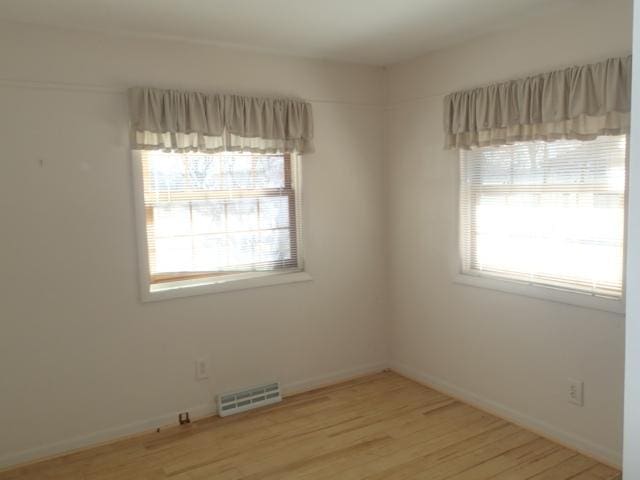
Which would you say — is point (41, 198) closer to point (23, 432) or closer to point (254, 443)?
point (23, 432)

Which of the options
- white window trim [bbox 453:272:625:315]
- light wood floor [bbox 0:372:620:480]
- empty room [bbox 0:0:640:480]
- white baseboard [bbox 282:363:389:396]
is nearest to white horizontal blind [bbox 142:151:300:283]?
empty room [bbox 0:0:640:480]

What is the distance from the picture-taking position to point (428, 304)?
12.8 feet

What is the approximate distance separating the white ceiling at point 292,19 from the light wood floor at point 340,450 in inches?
98.1

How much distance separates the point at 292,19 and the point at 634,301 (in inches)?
97.1

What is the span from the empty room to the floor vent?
2 centimetres

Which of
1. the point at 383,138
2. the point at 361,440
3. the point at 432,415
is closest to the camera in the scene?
the point at 361,440

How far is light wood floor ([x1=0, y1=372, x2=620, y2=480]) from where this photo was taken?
2.74 meters

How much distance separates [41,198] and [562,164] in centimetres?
297

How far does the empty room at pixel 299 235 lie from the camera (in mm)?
2768

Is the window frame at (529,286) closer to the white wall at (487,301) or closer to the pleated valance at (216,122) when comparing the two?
the white wall at (487,301)

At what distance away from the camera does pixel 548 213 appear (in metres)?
3.00

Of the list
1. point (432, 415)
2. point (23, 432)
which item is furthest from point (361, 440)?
point (23, 432)

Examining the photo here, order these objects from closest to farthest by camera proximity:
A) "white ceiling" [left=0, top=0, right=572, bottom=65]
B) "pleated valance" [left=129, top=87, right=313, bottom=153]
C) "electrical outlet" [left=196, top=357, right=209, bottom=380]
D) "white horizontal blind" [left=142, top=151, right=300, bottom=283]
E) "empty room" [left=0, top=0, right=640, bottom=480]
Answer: "white ceiling" [left=0, top=0, right=572, bottom=65]
"empty room" [left=0, top=0, right=640, bottom=480]
"pleated valance" [left=129, top=87, right=313, bottom=153]
"white horizontal blind" [left=142, top=151, right=300, bottom=283]
"electrical outlet" [left=196, top=357, right=209, bottom=380]

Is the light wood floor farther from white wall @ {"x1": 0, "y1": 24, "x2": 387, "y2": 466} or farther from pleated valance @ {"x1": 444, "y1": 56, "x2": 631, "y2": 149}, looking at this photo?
pleated valance @ {"x1": 444, "y1": 56, "x2": 631, "y2": 149}
